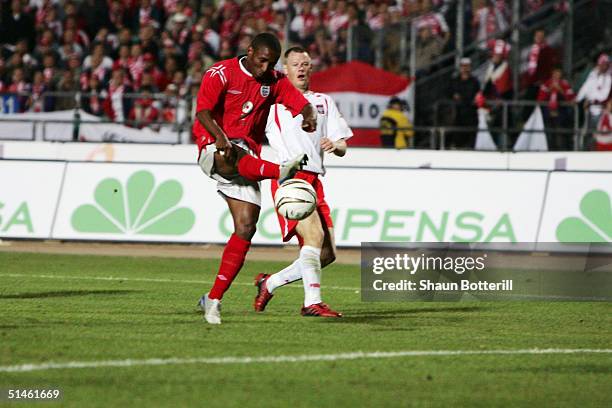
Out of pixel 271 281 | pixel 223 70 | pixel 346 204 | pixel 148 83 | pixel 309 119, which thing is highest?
pixel 223 70

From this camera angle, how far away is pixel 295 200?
10.4 metres

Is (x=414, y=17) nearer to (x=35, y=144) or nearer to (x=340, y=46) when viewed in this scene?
(x=340, y=46)

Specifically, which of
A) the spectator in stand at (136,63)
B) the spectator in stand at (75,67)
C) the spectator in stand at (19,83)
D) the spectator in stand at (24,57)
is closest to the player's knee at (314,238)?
the spectator in stand at (136,63)

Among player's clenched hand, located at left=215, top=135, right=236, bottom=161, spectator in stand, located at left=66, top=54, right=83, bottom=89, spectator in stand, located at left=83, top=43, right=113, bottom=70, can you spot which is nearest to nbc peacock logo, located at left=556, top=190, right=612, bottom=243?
player's clenched hand, located at left=215, top=135, right=236, bottom=161

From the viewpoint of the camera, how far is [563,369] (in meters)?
8.17

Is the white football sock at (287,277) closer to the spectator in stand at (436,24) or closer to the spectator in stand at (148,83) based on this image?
the spectator in stand at (436,24)

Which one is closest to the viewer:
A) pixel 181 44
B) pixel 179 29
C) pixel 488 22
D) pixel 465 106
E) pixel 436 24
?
pixel 465 106

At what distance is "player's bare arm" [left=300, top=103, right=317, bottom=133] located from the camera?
10.4m

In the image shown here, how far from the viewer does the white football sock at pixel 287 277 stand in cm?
1118

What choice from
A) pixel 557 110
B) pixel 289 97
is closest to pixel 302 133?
pixel 289 97

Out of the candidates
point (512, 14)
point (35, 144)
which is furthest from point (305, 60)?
point (512, 14)

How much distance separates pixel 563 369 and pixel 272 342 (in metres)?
2.05

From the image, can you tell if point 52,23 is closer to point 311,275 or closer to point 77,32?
point 77,32

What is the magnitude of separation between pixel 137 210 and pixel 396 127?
5157mm
